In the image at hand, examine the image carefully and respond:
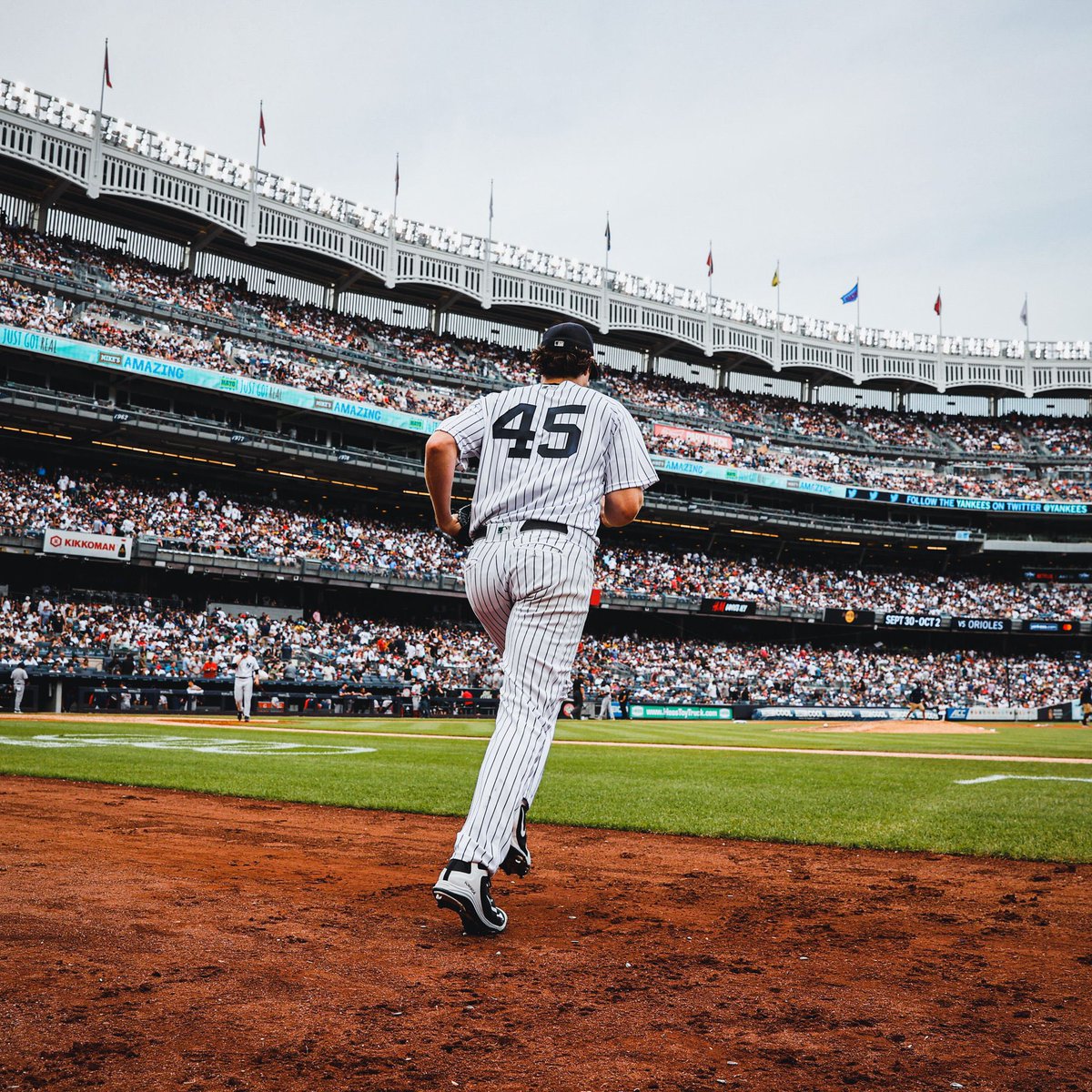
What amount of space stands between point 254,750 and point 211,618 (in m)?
24.6

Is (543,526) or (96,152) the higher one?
(96,152)

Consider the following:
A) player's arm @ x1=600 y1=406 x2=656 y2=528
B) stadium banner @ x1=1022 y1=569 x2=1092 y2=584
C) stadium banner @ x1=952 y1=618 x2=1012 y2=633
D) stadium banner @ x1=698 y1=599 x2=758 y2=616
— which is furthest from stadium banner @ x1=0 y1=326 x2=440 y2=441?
stadium banner @ x1=1022 y1=569 x2=1092 y2=584

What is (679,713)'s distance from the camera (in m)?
38.1

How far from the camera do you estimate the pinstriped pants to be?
11.3 feet

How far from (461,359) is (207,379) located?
16.8 metres

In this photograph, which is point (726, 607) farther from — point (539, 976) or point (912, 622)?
point (539, 976)

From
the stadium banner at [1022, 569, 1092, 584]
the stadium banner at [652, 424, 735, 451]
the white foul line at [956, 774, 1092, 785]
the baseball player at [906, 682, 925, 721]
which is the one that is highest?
the stadium banner at [652, 424, 735, 451]

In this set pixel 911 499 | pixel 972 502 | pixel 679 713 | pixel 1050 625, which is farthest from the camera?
pixel 911 499

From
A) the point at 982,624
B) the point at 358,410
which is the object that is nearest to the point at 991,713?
the point at 982,624


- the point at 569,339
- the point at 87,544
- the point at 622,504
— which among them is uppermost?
the point at 87,544

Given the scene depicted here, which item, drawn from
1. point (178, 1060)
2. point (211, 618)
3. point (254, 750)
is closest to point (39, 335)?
point (211, 618)

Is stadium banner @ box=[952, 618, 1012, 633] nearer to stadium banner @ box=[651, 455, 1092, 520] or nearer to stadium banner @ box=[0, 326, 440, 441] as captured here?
stadium banner @ box=[651, 455, 1092, 520]

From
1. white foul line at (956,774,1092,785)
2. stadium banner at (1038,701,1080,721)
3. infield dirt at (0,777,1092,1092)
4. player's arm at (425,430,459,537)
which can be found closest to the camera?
infield dirt at (0,777,1092,1092)

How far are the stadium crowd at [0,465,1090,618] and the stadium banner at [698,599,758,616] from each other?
66 centimetres
